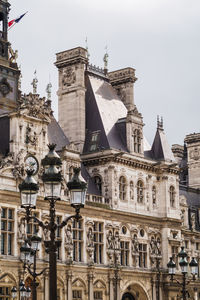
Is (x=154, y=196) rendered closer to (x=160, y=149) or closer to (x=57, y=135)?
(x=160, y=149)

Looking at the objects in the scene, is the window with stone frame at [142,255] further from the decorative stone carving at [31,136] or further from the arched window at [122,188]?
the decorative stone carving at [31,136]

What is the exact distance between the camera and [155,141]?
205 feet

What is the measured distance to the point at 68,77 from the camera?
60.5 m

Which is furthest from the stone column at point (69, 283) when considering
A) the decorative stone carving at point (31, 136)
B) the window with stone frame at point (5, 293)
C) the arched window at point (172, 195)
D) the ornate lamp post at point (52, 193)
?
the ornate lamp post at point (52, 193)

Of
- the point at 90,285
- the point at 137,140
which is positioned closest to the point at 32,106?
the point at 137,140

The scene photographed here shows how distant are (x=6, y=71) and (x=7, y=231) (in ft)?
45.3

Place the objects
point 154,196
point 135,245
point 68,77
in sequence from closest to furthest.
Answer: point 135,245 → point 68,77 → point 154,196

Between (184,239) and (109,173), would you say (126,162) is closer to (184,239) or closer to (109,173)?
(109,173)

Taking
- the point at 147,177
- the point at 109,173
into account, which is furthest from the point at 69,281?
the point at 147,177

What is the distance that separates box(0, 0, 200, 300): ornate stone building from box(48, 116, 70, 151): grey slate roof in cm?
12

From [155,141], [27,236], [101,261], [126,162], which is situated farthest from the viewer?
[155,141]

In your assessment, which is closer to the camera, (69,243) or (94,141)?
(69,243)

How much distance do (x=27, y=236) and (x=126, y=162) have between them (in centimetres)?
1361

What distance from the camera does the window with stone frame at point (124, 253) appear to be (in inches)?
2180
